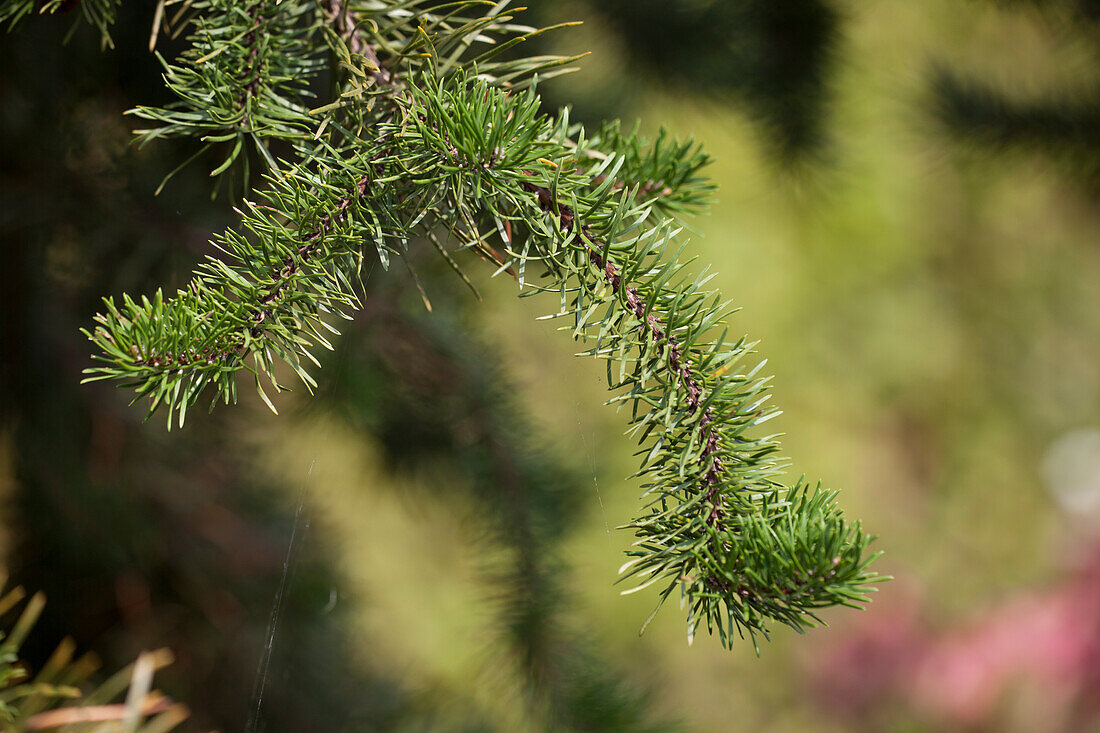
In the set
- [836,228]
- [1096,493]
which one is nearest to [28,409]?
[836,228]

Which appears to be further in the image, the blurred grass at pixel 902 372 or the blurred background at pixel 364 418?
the blurred grass at pixel 902 372

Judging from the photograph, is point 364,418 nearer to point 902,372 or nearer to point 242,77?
point 242,77

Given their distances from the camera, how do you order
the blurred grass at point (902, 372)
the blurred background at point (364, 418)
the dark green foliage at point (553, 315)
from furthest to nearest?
the blurred grass at point (902, 372), the blurred background at point (364, 418), the dark green foliage at point (553, 315)

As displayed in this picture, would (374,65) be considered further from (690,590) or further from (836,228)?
(836,228)

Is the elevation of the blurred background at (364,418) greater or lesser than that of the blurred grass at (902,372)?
lesser

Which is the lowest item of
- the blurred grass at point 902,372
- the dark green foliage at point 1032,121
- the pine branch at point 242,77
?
the pine branch at point 242,77

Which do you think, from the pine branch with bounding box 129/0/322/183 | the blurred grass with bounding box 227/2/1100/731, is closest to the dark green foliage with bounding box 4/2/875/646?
the pine branch with bounding box 129/0/322/183

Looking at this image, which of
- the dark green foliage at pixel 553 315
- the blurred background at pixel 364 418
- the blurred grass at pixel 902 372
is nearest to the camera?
the dark green foliage at pixel 553 315

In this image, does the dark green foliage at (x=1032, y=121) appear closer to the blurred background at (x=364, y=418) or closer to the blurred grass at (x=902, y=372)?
the blurred background at (x=364, y=418)

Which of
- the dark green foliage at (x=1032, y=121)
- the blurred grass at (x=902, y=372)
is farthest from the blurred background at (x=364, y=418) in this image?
the blurred grass at (x=902, y=372)

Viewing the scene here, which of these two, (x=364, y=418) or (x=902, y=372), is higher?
(x=902, y=372)

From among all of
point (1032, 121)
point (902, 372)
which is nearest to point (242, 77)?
point (1032, 121)
